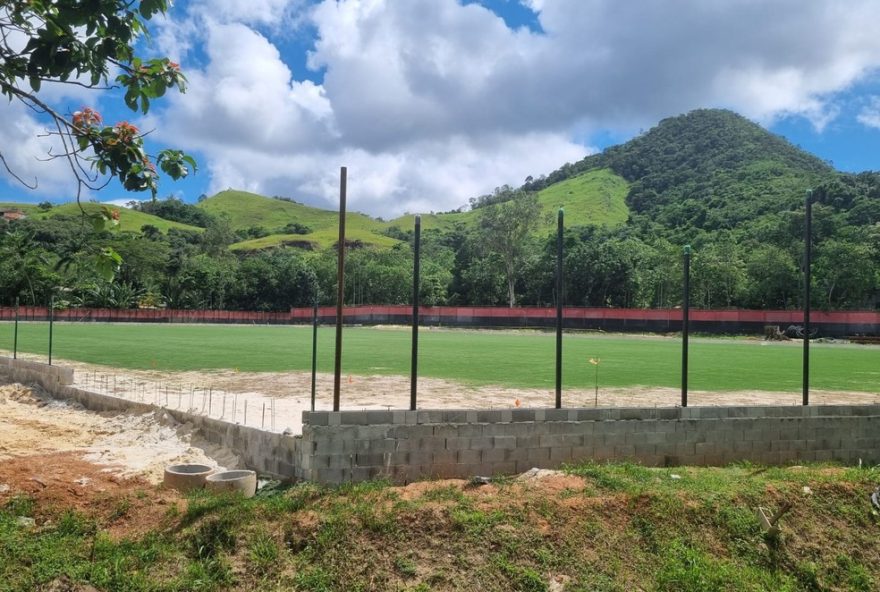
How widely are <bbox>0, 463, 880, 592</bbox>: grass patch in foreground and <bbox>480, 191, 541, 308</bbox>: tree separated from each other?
2309 inches

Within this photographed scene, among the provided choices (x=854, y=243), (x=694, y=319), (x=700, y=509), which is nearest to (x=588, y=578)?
(x=700, y=509)

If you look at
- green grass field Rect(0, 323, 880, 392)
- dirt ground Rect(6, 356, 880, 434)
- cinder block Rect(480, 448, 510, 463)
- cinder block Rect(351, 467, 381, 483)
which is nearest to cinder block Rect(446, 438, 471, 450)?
cinder block Rect(480, 448, 510, 463)

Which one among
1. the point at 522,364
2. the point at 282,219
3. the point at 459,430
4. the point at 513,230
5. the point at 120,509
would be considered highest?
the point at 282,219

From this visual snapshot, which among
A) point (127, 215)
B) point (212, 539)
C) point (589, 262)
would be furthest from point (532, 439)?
point (127, 215)

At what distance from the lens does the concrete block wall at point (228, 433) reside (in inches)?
341

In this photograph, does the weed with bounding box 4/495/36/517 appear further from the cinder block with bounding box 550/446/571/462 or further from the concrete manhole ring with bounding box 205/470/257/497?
the cinder block with bounding box 550/446/571/462

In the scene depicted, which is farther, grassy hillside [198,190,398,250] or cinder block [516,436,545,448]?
grassy hillside [198,190,398,250]

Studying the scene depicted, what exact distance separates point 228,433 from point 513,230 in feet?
194

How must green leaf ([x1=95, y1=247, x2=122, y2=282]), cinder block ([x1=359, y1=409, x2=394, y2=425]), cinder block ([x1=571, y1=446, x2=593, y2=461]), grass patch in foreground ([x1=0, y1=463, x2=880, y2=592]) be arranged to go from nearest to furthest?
green leaf ([x1=95, y1=247, x2=122, y2=282]) < grass patch in foreground ([x1=0, y1=463, x2=880, y2=592]) < cinder block ([x1=359, y1=409, x2=394, y2=425]) < cinder block ([x1=571, y1=446, x2=593, y2=461])

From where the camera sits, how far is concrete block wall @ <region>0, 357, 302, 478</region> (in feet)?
28.5

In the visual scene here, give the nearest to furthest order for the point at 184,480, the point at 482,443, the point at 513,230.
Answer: the point at 184,480 → the point at 482,443 → the point at 513,230

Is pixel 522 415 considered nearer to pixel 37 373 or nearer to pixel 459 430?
pixel 459 430

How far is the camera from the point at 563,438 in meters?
9.23

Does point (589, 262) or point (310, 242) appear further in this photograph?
point (310, 242)
